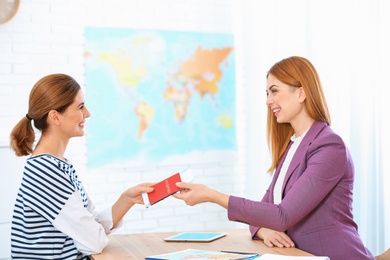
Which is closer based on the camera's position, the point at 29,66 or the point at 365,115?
the point at 365,115

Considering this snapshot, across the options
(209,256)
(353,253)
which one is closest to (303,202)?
(353,253)

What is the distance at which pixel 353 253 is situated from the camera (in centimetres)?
225

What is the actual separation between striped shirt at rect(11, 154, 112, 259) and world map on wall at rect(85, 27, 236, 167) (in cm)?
211

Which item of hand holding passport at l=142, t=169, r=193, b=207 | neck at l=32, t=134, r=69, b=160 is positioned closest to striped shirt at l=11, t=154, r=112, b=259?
neck at l=32, t=134, r=69, b=160

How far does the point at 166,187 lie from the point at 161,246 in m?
0.27

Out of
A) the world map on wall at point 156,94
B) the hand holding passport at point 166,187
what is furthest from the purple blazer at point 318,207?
the world map on wall at point 156,94

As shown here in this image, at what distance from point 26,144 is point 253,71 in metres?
2.56

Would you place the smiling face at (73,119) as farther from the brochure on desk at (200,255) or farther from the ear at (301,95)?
the ear at (301,95)

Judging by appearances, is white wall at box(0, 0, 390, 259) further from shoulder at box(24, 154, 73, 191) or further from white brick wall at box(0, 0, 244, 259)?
shoulder at box(24, 154, 73, 191)

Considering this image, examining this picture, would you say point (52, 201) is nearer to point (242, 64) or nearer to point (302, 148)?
point (302, 148)

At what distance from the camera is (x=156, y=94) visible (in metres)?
4.66

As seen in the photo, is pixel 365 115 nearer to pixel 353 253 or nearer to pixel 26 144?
pixel 353 253

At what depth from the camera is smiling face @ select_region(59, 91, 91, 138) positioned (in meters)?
2.50

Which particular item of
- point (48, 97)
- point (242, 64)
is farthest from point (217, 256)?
point (242, 64)
